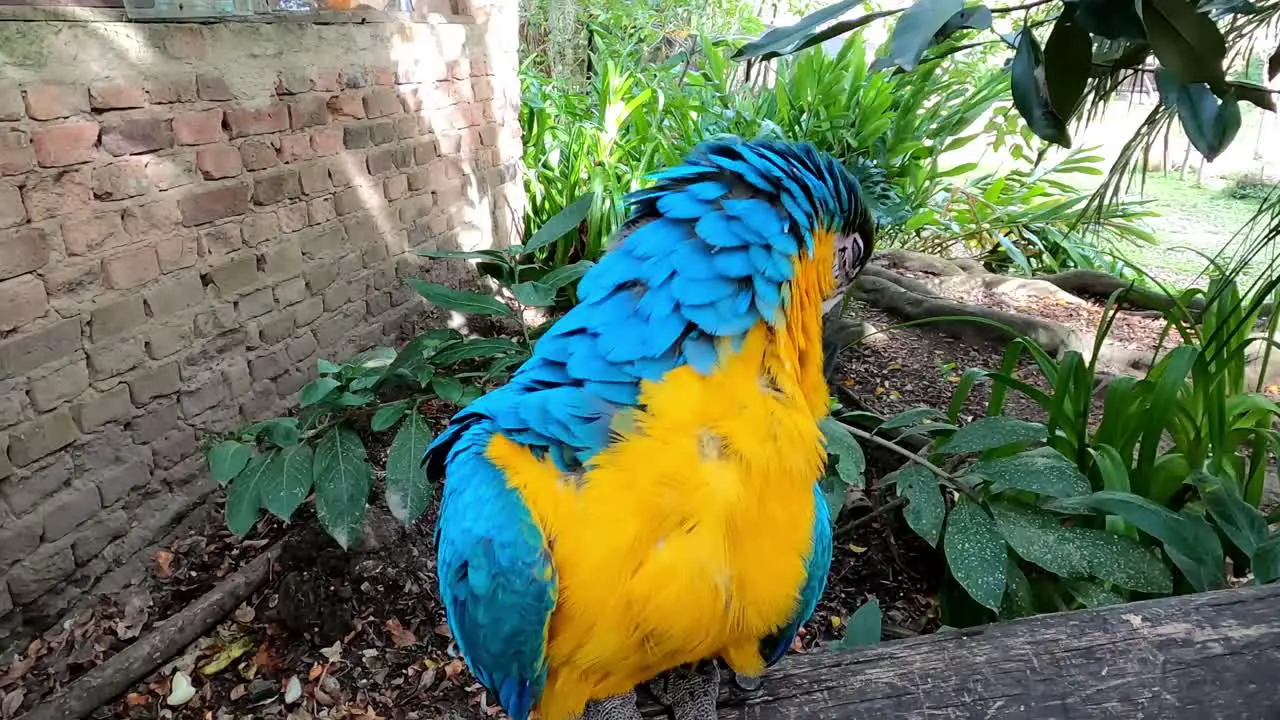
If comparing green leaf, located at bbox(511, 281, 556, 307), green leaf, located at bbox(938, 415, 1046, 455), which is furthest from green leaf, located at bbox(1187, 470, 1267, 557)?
green leaf, located at bbox(511, 281, 556, 307)

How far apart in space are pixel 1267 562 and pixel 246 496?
229cm

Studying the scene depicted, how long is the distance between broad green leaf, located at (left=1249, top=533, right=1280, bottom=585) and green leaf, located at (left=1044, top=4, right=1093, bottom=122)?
1.23 meters

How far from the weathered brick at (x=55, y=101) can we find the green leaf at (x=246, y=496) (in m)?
0.95

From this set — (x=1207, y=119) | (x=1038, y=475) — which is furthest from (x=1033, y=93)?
(x=1038, y=475)

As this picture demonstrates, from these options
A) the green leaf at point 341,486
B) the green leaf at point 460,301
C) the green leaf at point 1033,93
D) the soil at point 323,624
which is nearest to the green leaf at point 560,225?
the green leaf at point 460,301

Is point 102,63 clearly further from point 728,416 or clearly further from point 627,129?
point 627,129

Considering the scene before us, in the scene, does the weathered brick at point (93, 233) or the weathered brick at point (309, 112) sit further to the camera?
the weathered brick at point (309, 112)

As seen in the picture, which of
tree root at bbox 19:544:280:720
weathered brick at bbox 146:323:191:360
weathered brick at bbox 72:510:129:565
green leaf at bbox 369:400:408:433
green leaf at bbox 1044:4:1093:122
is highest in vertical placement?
green leaf at bbox 1044:4:1093:122

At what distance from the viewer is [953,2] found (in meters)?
0.77

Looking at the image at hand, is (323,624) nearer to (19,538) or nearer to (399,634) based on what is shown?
(399,634)

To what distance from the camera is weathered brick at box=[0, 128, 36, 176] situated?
1717mm

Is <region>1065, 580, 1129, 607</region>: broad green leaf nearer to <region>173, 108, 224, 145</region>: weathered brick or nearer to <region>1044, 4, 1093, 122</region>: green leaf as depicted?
<region>1044, 4, 1093, 122</region>: green leaf

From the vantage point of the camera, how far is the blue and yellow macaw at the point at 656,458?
96 cm

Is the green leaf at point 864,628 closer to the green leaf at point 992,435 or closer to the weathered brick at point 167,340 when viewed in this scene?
the green leaf at point 992,435
